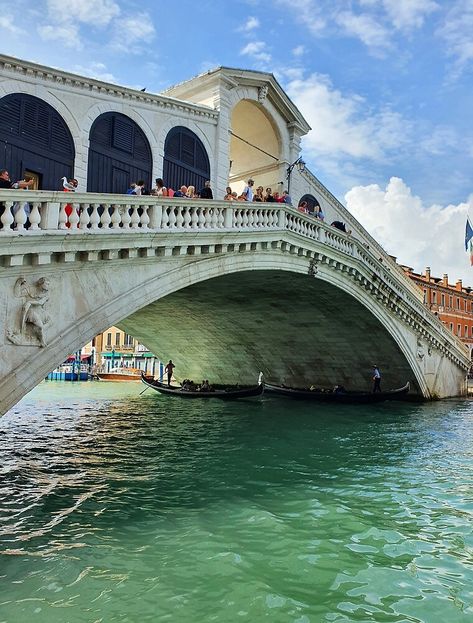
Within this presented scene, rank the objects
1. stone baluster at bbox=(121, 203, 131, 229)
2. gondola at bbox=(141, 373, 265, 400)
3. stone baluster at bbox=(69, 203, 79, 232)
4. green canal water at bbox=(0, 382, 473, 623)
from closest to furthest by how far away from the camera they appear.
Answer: green canal water at bbox=(0, 382, 473, 623) < stone baluster at bbox=(69, 203, 79, 232) < stone baluster at bbox=(121, 203, 131, 229) < gondola at bbox=(141, 373, 265, 400)

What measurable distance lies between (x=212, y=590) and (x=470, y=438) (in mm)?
7962

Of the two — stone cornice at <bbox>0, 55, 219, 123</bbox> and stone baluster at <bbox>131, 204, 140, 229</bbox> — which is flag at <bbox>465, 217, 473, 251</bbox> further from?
stone baluster at <bbox>131, 204, 140, 229</bbox>

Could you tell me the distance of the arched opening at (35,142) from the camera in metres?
7.39

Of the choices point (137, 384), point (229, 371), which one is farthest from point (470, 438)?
point (137, 384)

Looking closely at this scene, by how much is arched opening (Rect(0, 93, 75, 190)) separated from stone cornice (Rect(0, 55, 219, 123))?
323 mm

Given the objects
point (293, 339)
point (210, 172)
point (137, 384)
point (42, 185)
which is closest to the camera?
point (42, 185)

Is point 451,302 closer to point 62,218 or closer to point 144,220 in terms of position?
point 144,220

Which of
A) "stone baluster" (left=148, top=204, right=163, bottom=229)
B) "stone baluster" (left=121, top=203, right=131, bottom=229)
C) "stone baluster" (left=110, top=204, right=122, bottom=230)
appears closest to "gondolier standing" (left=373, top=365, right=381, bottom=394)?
"stone baluster" (left=148, top=204, right=163, bottom=229)

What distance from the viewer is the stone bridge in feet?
19.6

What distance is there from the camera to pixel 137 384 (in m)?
27.2

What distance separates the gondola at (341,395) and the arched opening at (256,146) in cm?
696

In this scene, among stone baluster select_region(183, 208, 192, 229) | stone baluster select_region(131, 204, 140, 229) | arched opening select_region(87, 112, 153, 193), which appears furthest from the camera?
arched opening select_region(87, 112, 153, 193)

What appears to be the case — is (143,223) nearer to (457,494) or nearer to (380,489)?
(380,489)

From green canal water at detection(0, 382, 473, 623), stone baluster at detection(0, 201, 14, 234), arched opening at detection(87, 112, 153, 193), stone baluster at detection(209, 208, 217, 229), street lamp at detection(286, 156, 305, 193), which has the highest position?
street lamp at detection(286, 156, 305, 193)
